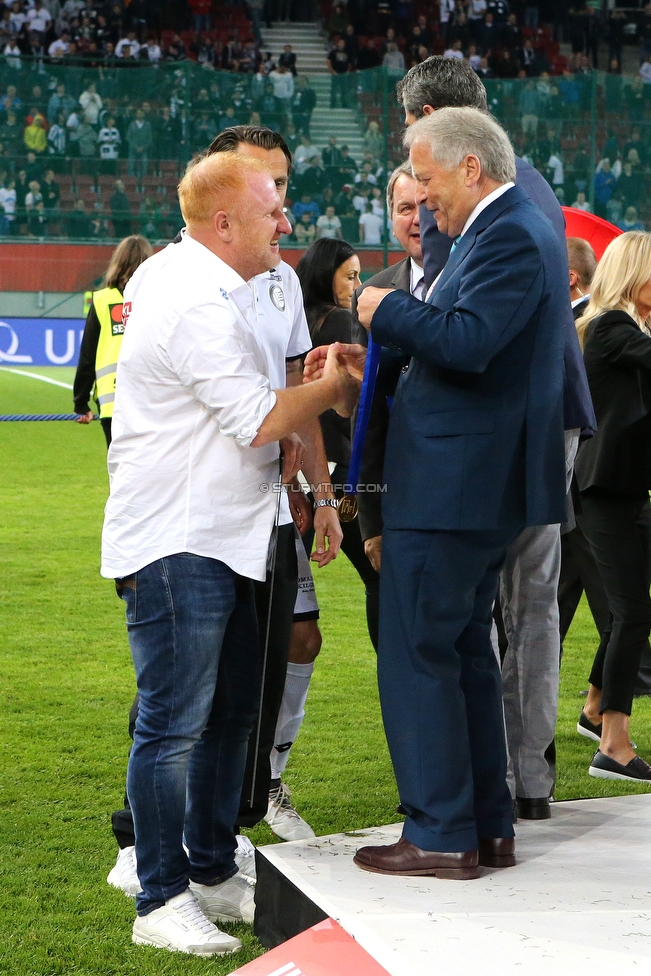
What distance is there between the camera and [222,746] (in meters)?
2.81

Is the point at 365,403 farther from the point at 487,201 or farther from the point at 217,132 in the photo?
the point at 217,132

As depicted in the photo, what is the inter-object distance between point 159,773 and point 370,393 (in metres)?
0.99

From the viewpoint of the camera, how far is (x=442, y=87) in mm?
2922

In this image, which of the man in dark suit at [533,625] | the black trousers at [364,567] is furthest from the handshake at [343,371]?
the black trousers at [364,567]

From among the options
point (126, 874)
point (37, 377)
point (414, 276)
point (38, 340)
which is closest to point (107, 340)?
point (414, 276)

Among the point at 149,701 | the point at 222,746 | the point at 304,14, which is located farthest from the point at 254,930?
the point at 304,14

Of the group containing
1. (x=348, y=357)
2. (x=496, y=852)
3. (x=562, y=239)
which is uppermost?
(x=562, y=239)

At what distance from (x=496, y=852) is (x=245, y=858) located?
28.7 inches

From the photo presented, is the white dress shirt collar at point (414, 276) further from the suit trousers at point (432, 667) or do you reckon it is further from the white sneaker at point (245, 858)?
the white sneaker at point (245, 858)

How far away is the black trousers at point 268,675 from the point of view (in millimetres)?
2938

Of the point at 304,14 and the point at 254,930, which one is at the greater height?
the point at 304,14

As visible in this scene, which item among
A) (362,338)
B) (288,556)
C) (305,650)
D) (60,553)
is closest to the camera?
(288,556)

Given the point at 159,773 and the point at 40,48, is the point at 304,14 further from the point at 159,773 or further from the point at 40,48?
the point at 159,773

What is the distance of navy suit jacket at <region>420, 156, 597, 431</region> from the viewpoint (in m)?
2.83
